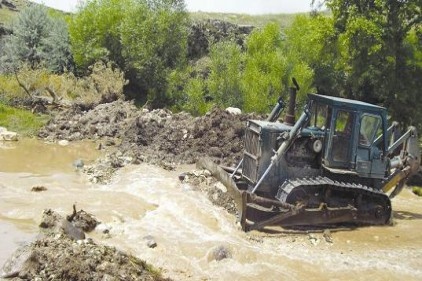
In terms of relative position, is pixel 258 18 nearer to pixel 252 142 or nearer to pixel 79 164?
pixel 79 164

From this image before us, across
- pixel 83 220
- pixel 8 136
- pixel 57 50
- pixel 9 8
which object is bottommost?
pixel 8 136

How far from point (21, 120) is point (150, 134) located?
287 inches

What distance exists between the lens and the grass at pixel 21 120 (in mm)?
22172

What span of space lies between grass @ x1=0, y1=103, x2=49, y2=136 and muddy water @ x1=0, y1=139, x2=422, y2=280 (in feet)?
25.1

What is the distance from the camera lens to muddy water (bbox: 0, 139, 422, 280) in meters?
9.10

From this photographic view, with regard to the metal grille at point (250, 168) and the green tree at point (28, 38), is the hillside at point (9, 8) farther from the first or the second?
the metal grille at point (250, 168)

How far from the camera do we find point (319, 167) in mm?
11844

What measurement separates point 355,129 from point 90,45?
28686mm

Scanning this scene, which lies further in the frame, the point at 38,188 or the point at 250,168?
the point at 38,188

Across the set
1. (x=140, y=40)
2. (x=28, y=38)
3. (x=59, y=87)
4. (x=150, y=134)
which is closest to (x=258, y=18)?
(x=140, y=40)

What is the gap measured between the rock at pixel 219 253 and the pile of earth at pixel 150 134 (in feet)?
21.0

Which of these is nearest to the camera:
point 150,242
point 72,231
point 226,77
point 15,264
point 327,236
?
point 15,264

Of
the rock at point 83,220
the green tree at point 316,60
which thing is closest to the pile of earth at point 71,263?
the rock at point 83,220

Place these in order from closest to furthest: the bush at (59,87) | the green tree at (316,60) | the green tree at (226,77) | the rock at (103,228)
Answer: the rock at (103,228) → the bush at (59,87) → the green tree at (316,60) → the green tree at (226,77)
